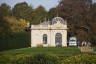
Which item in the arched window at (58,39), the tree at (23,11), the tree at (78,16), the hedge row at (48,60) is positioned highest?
the tree at (23,11)

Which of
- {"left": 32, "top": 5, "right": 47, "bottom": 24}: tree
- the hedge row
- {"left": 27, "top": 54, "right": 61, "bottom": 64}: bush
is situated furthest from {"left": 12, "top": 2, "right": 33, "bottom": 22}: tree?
{"left": 27, "top": 54, "right": 61, "bottom": 64}: bush

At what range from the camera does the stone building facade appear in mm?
57328

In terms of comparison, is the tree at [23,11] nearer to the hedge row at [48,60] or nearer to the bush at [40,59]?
the hedge row at [48,60]

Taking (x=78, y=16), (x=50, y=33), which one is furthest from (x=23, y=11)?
(x=50, y=33)

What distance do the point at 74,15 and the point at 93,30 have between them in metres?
4.77

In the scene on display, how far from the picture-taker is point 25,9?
86438 millimetres

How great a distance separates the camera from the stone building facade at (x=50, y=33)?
188 feet

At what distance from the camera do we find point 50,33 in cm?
5781

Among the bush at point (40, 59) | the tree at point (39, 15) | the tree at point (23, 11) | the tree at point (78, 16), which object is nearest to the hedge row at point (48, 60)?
the bush at point (40, 59)

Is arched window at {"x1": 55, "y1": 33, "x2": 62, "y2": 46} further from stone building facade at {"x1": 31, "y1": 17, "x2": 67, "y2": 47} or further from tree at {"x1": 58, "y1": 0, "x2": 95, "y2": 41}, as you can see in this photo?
Answer: tree at {"x1": 58, "y1": 0, "x2": 95, "y2": 41}

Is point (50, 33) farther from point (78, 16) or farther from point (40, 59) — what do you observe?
point (40, 59)

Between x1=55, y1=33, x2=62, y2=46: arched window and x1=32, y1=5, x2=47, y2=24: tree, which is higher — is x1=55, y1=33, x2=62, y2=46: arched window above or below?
below

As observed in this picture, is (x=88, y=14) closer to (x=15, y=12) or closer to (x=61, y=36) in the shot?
(x=61, y=36)

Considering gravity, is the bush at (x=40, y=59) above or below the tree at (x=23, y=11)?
below
